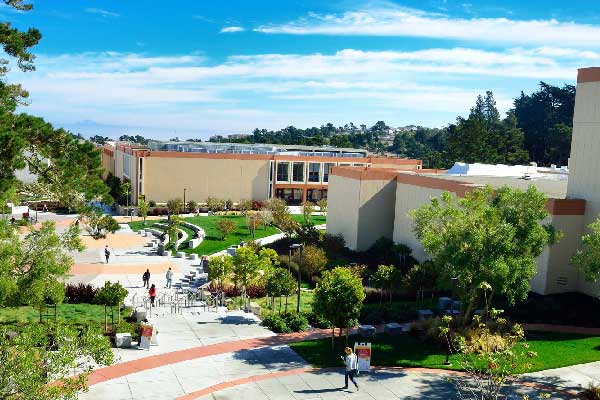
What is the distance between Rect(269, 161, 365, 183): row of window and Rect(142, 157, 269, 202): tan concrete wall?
1944 millimetres

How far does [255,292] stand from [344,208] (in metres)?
12.9

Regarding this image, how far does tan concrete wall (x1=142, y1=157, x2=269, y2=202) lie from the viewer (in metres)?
64.8

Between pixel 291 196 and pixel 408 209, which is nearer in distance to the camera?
pixel 408 209

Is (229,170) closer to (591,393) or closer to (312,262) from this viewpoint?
(312,262)

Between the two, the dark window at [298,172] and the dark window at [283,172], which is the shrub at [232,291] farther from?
the dark window at [298,172]

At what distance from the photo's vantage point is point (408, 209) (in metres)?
34.9

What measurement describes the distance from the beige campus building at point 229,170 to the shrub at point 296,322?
38.7m

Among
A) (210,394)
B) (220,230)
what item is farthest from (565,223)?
(220,230)

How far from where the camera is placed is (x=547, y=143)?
94562mm

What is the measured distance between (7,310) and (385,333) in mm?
15009

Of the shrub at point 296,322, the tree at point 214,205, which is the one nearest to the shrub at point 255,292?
the shrub at point 296,322

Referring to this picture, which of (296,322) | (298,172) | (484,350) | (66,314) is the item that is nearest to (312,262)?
(296,322)

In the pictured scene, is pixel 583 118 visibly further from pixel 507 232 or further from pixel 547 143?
pixel 547 143

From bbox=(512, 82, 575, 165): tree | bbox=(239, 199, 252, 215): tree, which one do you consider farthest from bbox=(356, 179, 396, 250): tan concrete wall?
bbox=(512, 82, 575, 165): tree
